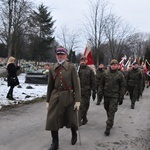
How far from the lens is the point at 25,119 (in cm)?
833

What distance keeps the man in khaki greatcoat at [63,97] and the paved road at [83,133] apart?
1.79ft

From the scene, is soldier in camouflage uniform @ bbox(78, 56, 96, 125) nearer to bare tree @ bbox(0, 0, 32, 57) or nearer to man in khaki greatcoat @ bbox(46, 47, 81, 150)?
man in khaki greatcoat @ bbox(46, 47, 81, 150)

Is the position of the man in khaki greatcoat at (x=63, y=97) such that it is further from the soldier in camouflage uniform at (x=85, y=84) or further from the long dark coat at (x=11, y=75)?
the long dark coat at (x=11, y=75)

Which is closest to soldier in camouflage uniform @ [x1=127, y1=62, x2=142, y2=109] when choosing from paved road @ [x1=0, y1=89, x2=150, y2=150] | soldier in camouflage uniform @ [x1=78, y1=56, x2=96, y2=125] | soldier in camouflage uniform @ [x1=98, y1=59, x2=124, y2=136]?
paved road @ [x1=0, y1=89, x2=150, y2=150]

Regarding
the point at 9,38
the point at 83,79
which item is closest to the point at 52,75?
the point at 83,79

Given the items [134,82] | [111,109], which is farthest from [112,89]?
[134,82]

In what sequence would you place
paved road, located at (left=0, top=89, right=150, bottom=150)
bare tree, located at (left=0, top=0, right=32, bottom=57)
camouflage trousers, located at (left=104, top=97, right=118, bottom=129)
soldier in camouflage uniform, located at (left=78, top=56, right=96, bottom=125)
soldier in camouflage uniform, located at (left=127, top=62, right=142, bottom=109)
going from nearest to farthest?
paved road, located at (left=0, top=89, right=150, bottom=150), camouflage trousers, located at (left=104, top=97, right=118, bottom=129), soldier in camouflage uniform, located at (left=78, top=56, right=96, bottom=125), soldier in camouflage uniform, located at (left=127, top=62, right=142, bottom=109), bare tree, located at (left=0, top=0, right=32, bottom=57)

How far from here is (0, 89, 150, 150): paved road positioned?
5.79 metres

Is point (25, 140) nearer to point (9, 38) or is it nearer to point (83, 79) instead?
point (83, 79)

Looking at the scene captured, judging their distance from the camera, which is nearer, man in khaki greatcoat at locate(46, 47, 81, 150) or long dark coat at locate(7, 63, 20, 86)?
man in khaki greatcoat at locate(46, 47, 81, 150)

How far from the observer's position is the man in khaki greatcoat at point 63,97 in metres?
5.31

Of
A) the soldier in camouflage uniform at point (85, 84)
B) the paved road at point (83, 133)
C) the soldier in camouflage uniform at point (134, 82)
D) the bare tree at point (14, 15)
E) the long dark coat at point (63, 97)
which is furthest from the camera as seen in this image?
the bare tree at point (14, 15)

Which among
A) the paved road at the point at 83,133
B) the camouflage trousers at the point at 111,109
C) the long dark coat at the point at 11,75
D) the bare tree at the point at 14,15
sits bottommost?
the paved road at the point at 83,133

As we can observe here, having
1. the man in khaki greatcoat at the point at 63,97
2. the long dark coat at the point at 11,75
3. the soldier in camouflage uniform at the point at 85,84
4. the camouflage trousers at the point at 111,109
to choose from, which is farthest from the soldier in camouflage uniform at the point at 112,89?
the long dark coat at the point at 11,75
